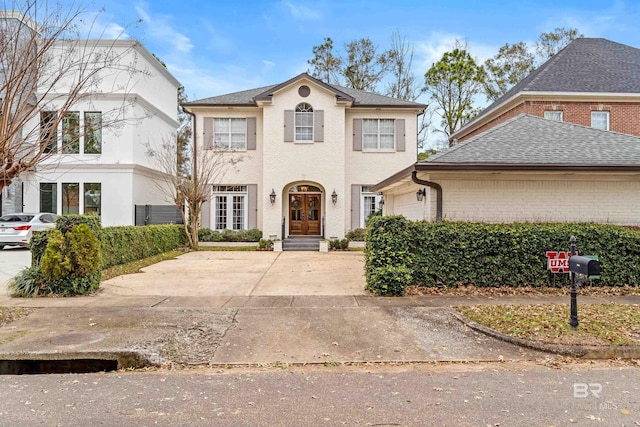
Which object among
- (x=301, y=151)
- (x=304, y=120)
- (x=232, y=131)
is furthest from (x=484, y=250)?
(x=232, y=131)

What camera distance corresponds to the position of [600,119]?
1691cm

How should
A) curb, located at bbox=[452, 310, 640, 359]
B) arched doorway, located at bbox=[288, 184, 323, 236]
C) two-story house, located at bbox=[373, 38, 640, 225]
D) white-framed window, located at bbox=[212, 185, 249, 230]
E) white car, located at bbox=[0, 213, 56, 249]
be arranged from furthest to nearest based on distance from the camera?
arched doorway, located at bbox=[288, 184, 323, 236] < white-framed window, located at bbox=[212, 185, 249, 230] < white car, located at bbox=[0, 213, 56, 249] < two-story house, located at bbox=[373, 38, 640, 225] < curb, located at bbox=[452, 310, 640, 359]

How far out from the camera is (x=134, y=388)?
12.2 feet

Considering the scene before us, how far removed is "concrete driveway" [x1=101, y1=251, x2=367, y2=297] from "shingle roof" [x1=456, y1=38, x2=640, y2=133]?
11576mm

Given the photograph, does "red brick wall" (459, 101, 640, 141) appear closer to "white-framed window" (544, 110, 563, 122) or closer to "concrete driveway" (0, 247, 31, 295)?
"white-framed window" (544, 110, 563, 122)

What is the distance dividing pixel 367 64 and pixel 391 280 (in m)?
23.7

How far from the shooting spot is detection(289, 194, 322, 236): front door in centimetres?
1927

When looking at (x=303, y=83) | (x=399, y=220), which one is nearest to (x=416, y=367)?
(x=399, y=220)

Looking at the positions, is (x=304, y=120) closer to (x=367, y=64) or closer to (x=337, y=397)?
(x=367, y=64)

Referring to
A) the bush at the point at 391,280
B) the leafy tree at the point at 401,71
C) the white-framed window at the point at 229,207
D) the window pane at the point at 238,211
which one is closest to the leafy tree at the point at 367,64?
the leafy tree at the point at 401,71

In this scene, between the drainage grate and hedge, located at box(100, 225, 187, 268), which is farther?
hedge, located at box(100, 225, 187, 268)

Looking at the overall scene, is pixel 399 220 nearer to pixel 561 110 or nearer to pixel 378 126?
pixel 378 126

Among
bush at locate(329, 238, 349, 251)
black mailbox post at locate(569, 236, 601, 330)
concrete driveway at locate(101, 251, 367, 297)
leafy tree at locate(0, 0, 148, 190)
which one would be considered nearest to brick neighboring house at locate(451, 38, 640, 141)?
bush at locate(329, 238, 349, 251)

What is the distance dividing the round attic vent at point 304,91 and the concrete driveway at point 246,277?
7.84 metres
